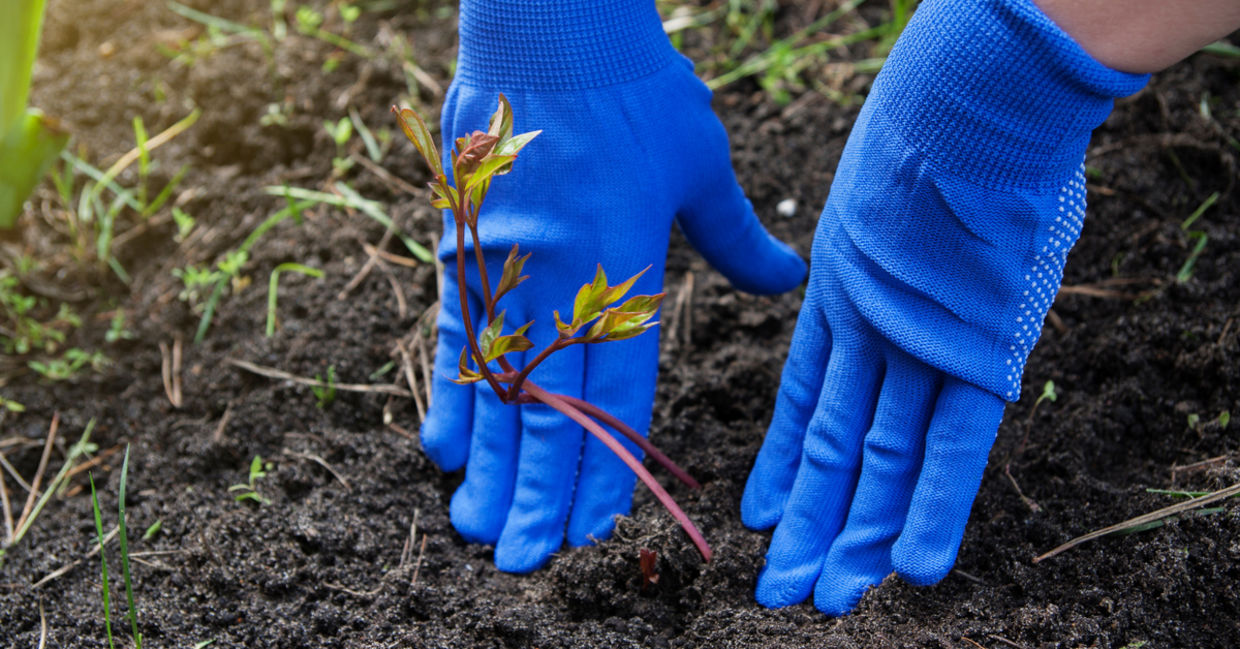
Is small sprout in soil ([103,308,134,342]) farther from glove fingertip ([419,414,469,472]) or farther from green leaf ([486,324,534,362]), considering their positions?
green leaf ([486,324,534,362])

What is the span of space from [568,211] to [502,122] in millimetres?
434

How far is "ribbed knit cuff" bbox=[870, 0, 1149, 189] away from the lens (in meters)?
1.16

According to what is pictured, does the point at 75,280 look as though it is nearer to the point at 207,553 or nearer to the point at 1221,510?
the point at 207,553

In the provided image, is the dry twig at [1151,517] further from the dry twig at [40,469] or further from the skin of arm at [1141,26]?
the dry twig at [40,469]

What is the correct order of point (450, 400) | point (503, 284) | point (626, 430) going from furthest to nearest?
point (450, 400)
point (626, 430)
point (503, 284)

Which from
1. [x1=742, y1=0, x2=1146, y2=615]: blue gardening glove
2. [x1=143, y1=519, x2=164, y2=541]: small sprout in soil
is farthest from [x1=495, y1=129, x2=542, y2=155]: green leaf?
[x1=143, y1=519, x2=164, y2=541]: small sprout in soil

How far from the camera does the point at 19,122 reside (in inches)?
63.8

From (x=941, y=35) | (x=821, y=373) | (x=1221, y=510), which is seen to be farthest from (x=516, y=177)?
(x=1221, y=510)

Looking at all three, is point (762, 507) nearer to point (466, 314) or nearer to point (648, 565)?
point (648, 565)

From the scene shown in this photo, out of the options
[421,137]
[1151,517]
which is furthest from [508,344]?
[1151,517]

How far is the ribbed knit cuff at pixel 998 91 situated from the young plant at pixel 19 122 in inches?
53.2

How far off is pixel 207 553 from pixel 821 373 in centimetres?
105

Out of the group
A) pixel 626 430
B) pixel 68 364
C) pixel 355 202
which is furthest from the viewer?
pixel 355 202

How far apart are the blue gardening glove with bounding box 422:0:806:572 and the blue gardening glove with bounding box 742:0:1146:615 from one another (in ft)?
0.94
